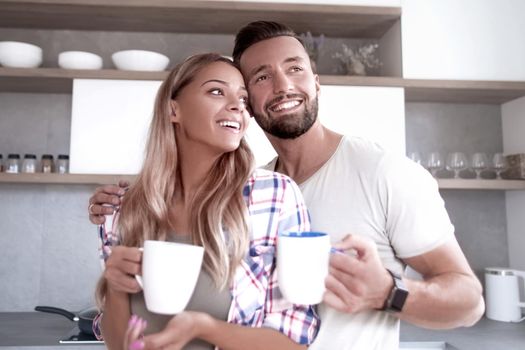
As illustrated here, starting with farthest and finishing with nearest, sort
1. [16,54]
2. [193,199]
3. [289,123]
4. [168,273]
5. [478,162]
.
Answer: [478,162] < [16,54] < [289,123] < [193,199] < [168,273]

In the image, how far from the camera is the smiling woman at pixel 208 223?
72cm

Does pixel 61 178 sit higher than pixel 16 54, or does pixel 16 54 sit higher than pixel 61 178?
pixel 16 54

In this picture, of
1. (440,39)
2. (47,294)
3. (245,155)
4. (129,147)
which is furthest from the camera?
(47,294)

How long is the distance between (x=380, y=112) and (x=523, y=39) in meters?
0.74

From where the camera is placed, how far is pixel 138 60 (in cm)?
176

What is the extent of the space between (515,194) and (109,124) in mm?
1909

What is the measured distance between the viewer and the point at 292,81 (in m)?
1.07

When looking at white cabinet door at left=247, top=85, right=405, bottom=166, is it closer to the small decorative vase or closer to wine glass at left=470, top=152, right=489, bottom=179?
the small decorative vase

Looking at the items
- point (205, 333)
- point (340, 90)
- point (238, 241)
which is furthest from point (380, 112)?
point (205, 333)

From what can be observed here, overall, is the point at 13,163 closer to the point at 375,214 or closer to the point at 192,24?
the point at 192,24

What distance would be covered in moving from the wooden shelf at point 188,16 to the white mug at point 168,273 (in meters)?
1.42

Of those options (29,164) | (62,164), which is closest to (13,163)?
(29,164)

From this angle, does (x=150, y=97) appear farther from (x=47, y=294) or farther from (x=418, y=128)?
(x=418, y=128)

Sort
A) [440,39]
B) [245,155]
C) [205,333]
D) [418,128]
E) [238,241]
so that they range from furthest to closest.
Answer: [418,128]
[440,39]
[245,155]
[238,241]
[205,333]
